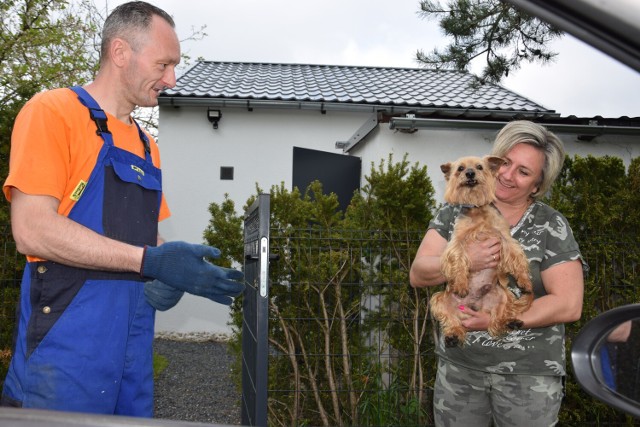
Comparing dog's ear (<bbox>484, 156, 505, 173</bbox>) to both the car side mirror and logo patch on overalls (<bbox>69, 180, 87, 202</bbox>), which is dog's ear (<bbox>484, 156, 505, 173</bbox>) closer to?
the car side mirror

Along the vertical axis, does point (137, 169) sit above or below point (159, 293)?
above

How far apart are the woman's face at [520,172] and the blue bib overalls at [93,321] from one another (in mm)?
1759

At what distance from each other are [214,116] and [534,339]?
8981 mm

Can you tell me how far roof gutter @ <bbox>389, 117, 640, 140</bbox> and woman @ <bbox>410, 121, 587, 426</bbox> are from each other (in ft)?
13.6

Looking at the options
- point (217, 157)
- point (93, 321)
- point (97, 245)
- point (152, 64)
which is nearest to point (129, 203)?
point (97, 245)

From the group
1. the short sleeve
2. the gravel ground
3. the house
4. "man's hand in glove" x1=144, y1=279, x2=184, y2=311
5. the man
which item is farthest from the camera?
the house

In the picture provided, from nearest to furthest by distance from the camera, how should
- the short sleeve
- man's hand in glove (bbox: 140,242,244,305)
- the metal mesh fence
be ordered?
man's hand in glove (bbox: 140,242,244,305), the short sleeve, the metal mesh fence

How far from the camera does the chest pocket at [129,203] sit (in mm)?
2350

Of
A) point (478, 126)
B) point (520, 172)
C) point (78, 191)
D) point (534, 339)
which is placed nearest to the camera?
point (78, 191)

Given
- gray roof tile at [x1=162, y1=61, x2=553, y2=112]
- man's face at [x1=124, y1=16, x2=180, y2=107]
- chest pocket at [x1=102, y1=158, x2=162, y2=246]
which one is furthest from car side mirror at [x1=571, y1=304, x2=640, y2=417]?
gray roof tile at [x1=162, y1=61, x2=553, y2=112]

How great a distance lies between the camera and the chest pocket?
2.35 metres

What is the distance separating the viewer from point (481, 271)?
108 inches

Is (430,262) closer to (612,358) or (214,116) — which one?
(612,358)

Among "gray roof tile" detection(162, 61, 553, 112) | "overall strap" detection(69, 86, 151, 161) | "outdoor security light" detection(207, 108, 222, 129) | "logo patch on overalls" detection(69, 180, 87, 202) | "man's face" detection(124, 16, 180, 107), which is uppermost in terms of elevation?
"gray roof tile" detection(162, 61, 553, 112)
